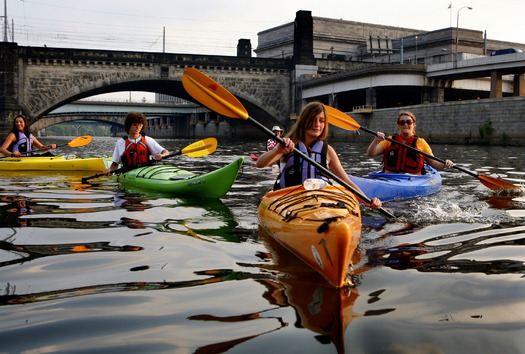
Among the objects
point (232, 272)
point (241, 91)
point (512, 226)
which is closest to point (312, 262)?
point (232, 272)

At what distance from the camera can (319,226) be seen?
3670mm

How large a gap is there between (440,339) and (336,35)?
231 ft

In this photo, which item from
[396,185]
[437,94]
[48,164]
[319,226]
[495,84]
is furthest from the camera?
[437,94]

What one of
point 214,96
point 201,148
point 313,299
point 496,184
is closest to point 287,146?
point 214,96

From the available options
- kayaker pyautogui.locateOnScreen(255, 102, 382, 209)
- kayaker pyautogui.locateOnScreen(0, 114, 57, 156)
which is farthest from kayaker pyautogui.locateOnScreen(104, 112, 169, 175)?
kayaker pyautogui.locateOnScreen(0, 114, 57, 156)

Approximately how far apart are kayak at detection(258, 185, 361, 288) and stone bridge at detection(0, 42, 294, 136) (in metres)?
37.8

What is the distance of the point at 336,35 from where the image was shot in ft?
229

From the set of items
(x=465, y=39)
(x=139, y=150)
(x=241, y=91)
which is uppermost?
(x=465, y=39)

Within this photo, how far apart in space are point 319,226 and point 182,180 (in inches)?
195

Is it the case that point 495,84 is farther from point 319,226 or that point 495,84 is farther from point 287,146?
point 319,226

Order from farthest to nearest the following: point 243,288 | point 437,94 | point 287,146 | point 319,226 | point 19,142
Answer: point 437,94, point 19,142, point 287,146, point 319,226, point 243,288

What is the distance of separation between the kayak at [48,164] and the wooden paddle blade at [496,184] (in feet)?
26.6

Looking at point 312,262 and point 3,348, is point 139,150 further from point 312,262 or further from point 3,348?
point 3,348

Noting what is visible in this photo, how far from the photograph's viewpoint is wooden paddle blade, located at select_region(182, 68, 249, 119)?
624 centimetres
